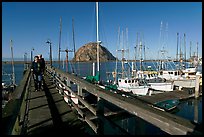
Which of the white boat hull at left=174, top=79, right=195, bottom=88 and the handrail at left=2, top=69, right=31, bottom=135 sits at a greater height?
the handrail at left=2, top=69, right=31, bottom=135

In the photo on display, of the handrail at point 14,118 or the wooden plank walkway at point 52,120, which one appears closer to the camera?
Answer: the handrail at point 14,118

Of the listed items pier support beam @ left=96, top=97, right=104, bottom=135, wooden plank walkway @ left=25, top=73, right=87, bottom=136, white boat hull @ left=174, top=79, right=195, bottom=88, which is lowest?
white boat hull @ left=174, top=79, right=195, bottom=88

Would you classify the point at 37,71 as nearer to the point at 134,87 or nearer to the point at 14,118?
the point at 14,118

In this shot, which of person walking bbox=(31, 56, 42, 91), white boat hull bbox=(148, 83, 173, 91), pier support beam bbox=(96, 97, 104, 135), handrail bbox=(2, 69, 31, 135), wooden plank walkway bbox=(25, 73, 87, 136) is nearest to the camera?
handrail bbox=(2, 69, 31, 135)

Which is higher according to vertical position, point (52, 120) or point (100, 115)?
point (100, 115)

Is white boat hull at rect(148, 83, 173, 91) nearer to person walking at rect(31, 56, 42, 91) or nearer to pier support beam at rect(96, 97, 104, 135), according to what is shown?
person walking at rect(31, 56, 42, 91)

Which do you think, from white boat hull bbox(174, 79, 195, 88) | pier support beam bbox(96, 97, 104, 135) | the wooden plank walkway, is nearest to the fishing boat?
white boat hull bbox(174, 79, 195, 88)

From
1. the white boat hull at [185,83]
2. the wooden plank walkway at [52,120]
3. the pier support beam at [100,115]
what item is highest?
the pier support beam at [100,115]

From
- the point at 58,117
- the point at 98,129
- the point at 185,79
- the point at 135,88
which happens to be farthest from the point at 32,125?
the point at 185,79

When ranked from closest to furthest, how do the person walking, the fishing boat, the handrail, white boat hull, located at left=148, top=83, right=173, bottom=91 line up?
the handrail, the person walking, the fishing boat, white boat hull, located at left=148, top=83, right=173, bottom=91

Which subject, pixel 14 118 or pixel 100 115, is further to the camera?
pixel 100 115

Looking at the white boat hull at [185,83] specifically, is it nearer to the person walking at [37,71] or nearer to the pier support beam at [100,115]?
the person walking at [37,71]

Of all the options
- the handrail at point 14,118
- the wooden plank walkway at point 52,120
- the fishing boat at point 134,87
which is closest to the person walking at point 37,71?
the wooden plank walkway at point 52,120

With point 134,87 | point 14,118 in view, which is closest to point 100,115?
point 14,118
